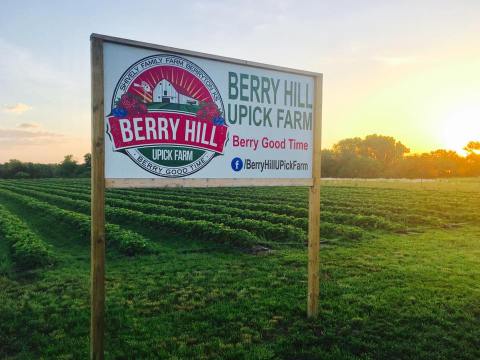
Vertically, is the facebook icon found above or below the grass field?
above

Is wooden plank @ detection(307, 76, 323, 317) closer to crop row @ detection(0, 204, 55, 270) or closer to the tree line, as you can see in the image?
crop row @ detection(0, 204, 55, 270)

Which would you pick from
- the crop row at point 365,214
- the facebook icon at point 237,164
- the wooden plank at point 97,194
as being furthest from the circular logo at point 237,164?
the crop row at point 365,214

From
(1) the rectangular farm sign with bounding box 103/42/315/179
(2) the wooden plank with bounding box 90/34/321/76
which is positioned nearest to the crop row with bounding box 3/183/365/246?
(1) the rectangular farm sign with bounding box 103/42/315/179

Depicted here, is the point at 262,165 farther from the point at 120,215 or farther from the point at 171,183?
the point at 120,215

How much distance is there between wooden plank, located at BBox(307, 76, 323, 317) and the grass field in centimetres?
35

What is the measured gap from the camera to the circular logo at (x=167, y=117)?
194 inches

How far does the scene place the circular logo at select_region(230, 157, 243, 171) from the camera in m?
5.86

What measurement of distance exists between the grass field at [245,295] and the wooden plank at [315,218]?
349 millimetres

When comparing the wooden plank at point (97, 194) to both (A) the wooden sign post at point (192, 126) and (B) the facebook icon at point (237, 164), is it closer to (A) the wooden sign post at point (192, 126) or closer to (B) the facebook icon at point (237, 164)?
(A) the wooden sign post at point (192, 126)

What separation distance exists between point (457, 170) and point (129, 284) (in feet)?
314

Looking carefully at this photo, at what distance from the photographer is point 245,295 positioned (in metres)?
7.48

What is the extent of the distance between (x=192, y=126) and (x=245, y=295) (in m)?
3.49

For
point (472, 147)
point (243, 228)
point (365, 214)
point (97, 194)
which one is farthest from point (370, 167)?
point (97, 194)

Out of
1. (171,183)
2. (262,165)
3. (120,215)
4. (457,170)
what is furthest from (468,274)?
(457,170)
